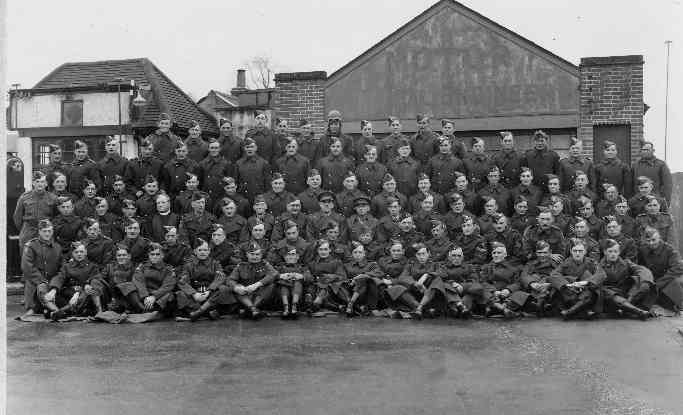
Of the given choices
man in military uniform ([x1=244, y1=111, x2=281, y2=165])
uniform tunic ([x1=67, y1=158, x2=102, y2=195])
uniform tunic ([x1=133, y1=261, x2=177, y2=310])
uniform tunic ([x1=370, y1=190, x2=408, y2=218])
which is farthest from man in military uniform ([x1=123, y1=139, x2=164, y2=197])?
uniform tunic ([x1=370, y1=190, x2=408, y2=218])

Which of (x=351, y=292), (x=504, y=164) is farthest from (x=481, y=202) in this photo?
(x=351, y=292)

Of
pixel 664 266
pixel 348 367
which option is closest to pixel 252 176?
pixel 348 367

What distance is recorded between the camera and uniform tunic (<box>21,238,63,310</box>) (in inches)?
398

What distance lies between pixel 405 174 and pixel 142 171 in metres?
4.31

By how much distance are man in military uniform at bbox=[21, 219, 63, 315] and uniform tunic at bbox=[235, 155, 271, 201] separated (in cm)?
293

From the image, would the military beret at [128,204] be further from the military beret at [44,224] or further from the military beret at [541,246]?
the military beret at [541,246]

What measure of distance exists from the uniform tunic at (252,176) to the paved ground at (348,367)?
9.89 ft

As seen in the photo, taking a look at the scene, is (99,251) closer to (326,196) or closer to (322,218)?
(322,218)

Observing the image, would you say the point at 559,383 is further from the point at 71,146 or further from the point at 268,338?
the point at 71,146

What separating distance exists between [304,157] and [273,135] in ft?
2.64

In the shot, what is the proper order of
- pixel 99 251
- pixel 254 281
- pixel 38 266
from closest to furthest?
pixel 254 281 < pixel 38 266 < pixel 99 251

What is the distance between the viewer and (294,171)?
11.9m

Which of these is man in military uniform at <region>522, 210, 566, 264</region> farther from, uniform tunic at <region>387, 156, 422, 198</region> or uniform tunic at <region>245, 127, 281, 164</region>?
uniform tunic at <region>245, 127, 281, 164</region>

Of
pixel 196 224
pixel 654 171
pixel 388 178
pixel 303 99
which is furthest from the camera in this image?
pixel 303 99
